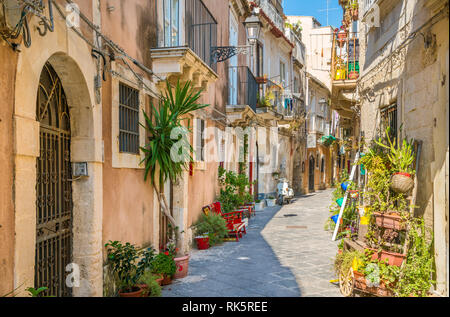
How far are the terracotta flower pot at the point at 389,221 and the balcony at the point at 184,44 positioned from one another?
3.79 metres

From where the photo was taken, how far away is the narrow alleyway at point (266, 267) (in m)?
6.14

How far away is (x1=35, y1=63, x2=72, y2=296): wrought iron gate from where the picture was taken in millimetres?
4309

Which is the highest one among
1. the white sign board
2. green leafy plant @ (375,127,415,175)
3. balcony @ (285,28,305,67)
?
balcony @ (285,28,305,67)

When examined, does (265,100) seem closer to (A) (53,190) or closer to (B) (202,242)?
(B) (202,242)

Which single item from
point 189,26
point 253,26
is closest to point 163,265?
point 189,26

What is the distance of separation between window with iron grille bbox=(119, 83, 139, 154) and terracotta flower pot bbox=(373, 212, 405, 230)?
3.63 meters

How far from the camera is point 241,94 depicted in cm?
1465

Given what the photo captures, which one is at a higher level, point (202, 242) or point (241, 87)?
point (241, 87)

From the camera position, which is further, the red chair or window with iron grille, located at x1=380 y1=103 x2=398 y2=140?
the red chair

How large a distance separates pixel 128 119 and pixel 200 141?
4.22 m

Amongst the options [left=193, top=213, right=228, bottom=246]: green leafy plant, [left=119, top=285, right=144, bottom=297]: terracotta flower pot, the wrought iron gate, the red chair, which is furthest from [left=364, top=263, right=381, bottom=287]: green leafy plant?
the red chair

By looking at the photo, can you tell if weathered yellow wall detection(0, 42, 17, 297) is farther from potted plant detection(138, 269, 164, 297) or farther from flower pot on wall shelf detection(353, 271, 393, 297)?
flower pot on wall shelf detection(353, 271, 393, 297)

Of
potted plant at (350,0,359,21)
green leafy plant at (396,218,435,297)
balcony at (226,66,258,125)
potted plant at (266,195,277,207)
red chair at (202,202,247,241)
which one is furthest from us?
potted plant at (266,195,277,207)

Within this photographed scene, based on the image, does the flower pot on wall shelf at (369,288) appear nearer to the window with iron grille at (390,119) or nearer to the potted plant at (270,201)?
the window with iron grille at (390,119)
